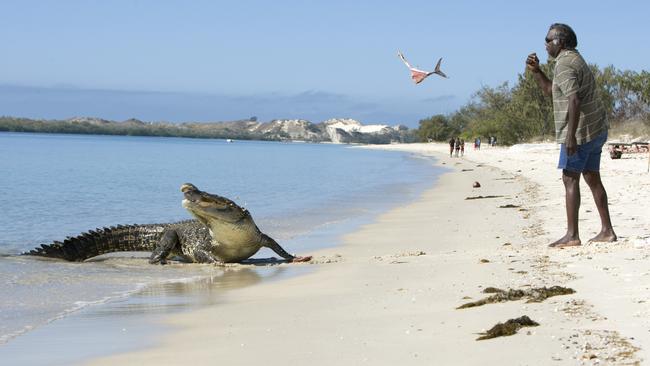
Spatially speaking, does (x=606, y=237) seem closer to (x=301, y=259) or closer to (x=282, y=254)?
(x=301, y=259)

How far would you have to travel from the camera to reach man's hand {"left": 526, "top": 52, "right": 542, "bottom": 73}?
8.76 meters

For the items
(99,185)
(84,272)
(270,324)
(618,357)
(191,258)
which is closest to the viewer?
(618,357)

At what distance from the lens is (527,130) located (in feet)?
→ 250

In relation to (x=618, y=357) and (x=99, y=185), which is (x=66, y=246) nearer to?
(x=618, y=357)

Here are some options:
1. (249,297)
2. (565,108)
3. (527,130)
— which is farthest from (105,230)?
(527,130)

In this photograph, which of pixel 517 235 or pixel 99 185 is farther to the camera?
pixel 99 185

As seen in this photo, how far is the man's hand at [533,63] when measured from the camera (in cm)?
876

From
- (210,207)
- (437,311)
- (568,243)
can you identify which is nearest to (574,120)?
(568,243)

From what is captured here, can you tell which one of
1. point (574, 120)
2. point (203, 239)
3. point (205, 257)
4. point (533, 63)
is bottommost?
point (205, 257)

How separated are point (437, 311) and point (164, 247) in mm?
5834

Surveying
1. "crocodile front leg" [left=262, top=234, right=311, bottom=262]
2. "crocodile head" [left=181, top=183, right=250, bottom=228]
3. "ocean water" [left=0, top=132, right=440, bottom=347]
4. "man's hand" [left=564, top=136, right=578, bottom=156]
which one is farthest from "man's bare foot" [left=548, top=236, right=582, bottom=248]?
"crocodile head" [left=181, top=183, right=250, bottom=228]

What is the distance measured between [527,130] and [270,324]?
73.1m

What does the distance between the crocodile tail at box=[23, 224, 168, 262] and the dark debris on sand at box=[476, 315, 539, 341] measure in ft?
24.3

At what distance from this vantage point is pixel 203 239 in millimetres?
10781
